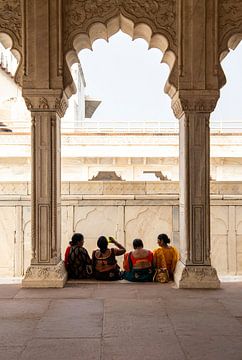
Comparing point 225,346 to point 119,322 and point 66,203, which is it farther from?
point 66,203

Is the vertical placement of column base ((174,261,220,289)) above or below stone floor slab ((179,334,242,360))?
above

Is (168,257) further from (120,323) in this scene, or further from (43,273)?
(120,323)

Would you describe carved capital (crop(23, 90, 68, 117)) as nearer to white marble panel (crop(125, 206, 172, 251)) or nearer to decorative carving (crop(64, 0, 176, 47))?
decorative carving (crop(64, 0, 176, 47))

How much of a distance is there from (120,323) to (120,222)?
5345 mm

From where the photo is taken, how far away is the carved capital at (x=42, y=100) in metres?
6.38

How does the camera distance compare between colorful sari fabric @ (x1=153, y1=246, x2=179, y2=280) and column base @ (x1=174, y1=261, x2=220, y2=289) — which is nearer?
column base @ (x1=174, y1=261, x2=220, y2=289)

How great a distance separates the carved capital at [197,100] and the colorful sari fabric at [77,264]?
2382 mm

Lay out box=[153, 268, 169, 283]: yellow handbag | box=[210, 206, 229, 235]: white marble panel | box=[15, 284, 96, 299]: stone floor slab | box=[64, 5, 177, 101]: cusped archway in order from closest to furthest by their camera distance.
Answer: box=[15, 284, 96, 299]: stone floor slab
box=[64, 5, 177, 101]: cusped archway
box=[153, 268, 169, 283]: yellow handbag
box=[210, 206, 229, 235]: white marble panel

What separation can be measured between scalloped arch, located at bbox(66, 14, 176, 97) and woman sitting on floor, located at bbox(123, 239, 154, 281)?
2188 mm

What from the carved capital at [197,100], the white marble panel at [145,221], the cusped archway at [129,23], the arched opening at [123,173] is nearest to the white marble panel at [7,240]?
the arched opening at [123,173]

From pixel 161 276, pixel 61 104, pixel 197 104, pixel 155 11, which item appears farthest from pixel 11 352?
pixel 155 11

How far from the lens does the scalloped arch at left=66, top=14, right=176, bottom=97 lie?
21.5ft

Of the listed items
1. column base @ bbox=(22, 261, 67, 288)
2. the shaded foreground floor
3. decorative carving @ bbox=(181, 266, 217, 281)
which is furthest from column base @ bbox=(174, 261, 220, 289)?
column base @ bbox=(22, 261, 67, 288)

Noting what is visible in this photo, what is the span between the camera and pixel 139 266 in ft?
22.2
